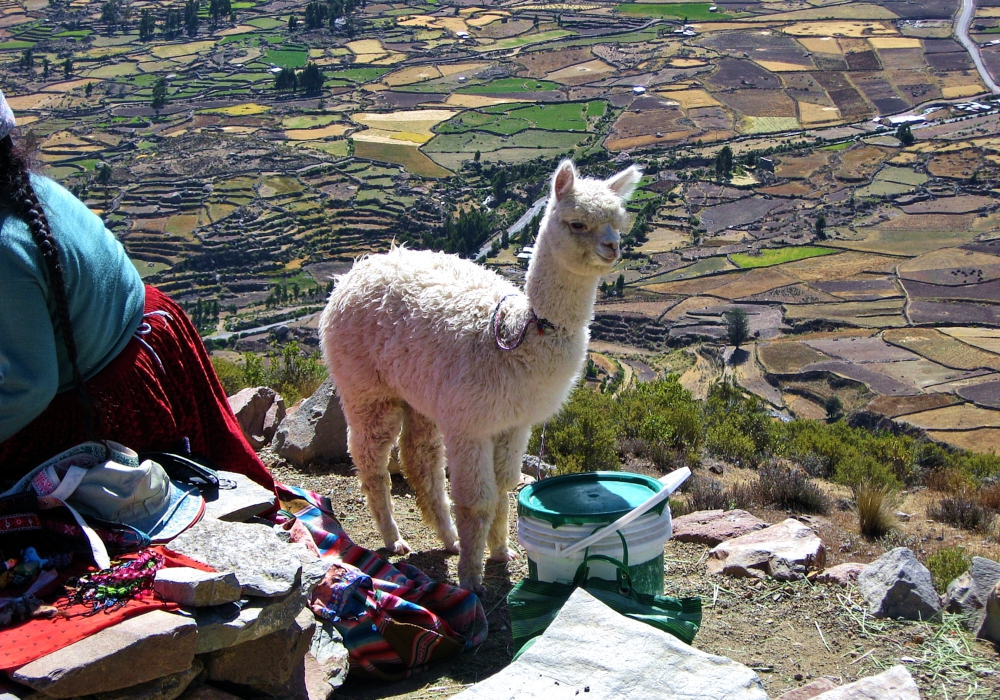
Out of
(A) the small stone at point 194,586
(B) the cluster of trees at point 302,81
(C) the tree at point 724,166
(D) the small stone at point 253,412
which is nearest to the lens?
(A) the small stone at point 194,586

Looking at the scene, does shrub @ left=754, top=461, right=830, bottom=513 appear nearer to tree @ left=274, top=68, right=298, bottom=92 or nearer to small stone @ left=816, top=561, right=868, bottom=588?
small stone @ left=816, top=561, right=868, bottom=588

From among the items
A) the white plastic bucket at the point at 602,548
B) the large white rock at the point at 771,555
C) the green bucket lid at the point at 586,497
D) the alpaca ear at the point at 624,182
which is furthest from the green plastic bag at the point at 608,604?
the alpaca ear at the point at 624,182

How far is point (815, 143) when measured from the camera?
71125mm

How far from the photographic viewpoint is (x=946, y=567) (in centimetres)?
510

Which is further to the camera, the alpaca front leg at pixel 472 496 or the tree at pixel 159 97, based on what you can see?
the tree at pixel 159 97

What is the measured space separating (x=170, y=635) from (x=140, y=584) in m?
0.28

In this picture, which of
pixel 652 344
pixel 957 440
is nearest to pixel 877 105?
pixel 652 344

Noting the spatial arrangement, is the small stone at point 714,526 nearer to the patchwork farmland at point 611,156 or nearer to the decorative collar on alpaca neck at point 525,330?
the decorative collar on alpaca neck at point 525,330

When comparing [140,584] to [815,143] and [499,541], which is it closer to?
[499,541]

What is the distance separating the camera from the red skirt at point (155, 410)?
3.34 metres

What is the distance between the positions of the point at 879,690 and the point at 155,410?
284 centimetres

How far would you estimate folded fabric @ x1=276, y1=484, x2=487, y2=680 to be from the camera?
12.5ft

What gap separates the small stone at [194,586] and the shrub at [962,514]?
5913 millimetres

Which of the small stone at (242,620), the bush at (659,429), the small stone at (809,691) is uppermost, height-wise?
the small stone at (242,620)
